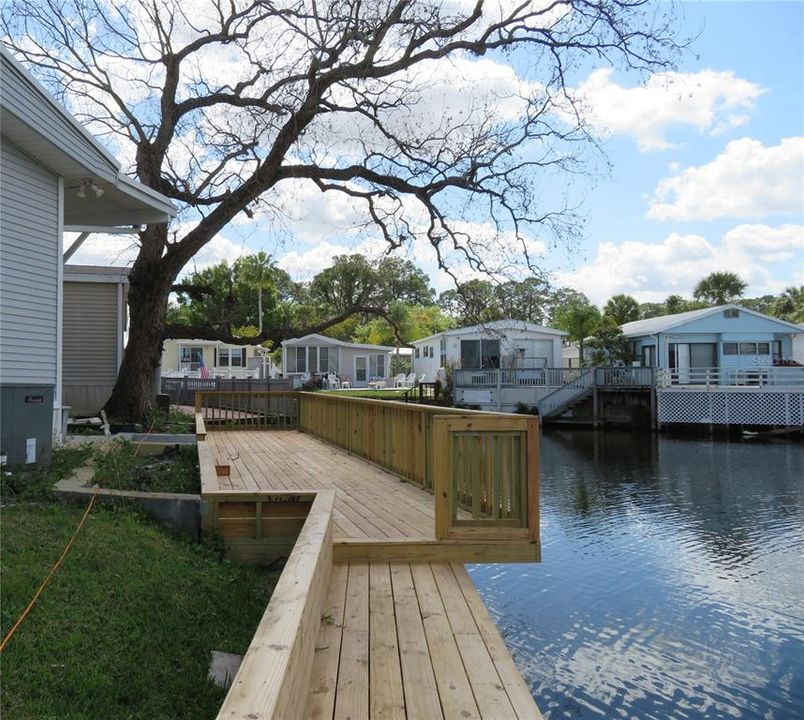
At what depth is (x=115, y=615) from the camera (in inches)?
172

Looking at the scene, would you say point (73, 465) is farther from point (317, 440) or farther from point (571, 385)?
point (571, 385)

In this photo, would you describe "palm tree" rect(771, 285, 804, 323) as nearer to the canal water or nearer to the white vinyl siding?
the canal water

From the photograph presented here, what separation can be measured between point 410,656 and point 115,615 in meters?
2.22

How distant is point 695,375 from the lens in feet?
A: 86.7

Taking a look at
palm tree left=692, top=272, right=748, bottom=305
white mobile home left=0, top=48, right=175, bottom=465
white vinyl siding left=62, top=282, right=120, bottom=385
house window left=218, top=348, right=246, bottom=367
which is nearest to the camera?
white mobile home left=0, top=48, right=175, bottom=465

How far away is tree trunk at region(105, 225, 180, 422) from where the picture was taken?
46.3 feet

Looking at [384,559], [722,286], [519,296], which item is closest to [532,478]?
[384,559]

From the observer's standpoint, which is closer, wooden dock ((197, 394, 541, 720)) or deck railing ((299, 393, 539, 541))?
wooden dock ((197, 394, 541, 720))

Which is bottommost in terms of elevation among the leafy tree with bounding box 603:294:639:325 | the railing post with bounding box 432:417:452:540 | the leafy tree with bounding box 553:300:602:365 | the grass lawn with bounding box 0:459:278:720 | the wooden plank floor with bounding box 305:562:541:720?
the grass lawn with bounding box 0:459:278:720

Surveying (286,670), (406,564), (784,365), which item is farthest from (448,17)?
(784,365)

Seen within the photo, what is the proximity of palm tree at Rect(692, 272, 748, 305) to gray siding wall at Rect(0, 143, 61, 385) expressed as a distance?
42.8m

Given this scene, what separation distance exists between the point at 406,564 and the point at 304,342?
31.4 meters

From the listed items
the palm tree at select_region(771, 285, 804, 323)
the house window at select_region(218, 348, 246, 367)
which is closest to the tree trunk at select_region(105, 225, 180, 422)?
the house window at select_region(218, 348, 246, 367)

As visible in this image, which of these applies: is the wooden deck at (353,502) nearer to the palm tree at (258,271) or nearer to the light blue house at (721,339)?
the light blue house at (721,339)
